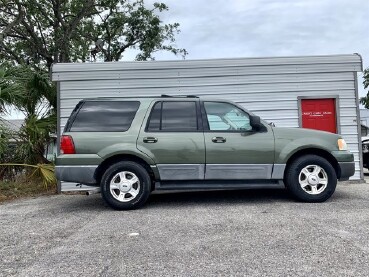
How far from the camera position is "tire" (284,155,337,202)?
272 inches

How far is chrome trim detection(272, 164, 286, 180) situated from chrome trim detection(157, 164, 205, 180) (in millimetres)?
1225

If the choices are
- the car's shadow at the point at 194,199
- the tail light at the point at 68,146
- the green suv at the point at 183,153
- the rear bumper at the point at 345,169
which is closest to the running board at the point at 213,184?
the green suv at the point at 183,153

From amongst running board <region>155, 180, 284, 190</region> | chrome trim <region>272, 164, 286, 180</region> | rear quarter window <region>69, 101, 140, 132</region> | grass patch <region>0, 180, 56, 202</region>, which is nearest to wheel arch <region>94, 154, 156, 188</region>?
running board <region>155, 180, 284, 190</region>

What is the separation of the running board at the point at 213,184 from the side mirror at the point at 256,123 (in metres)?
0.92

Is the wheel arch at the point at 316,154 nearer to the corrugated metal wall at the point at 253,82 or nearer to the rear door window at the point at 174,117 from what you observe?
the rear door window at the point at 174,117

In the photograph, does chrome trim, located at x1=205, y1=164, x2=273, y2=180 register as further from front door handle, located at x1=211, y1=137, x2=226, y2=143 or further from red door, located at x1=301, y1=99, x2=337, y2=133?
red door, located at x1=301, y1=99, x2=337, y2=133

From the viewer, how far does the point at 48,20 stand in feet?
67.1

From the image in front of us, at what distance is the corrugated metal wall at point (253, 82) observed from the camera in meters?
9.56

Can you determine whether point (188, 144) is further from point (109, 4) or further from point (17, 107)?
point (109, 4)

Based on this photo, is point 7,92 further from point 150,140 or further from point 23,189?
point 150,140

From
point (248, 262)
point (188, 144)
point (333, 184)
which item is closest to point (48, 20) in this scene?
point (188, 144)

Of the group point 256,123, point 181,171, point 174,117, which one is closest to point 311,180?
point 256,123

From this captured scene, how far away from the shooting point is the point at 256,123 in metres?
6.88

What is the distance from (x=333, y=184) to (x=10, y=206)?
6031mm
